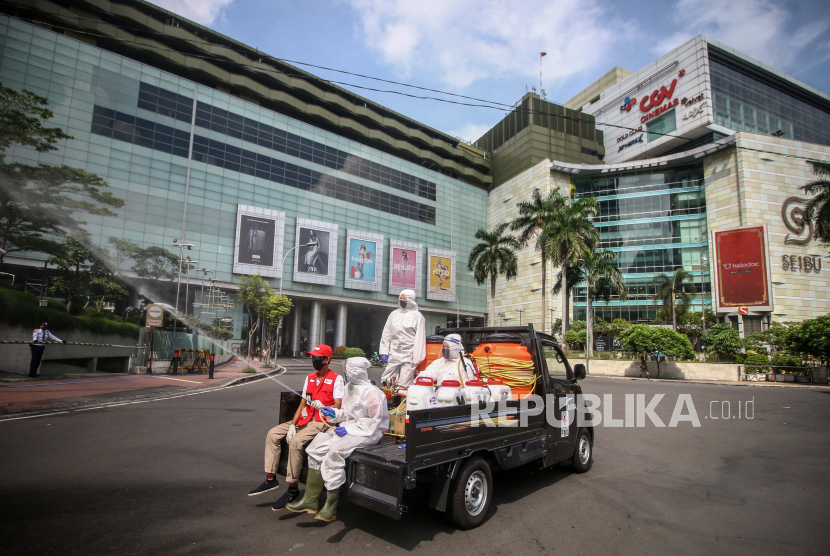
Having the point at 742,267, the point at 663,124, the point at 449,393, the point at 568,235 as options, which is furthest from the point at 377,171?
the point at 449,393

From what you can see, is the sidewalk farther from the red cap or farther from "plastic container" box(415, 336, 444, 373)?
"plastic container" box(415, 336, 444, 373)

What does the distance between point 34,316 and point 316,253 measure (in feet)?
102

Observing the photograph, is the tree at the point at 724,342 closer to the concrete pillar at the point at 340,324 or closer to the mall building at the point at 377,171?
the mall building at the point at 377,171

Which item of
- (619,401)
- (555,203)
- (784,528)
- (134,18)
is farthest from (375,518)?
(134,18)

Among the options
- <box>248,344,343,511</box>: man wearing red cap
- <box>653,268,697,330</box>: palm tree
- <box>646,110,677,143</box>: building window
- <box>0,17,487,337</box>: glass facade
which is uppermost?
<box>646,110,677,143</box>: building window

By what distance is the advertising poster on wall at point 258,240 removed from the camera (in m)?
43.0

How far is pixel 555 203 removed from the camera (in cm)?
3575

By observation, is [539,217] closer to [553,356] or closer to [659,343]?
[659,343]

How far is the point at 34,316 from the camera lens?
682 inches

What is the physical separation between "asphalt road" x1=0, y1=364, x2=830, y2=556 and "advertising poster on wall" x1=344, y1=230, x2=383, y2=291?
42368 mm

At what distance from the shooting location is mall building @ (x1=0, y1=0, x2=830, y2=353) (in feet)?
125

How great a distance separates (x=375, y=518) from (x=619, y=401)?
12489 mm

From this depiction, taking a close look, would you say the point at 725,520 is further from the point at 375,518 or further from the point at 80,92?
the point at 80,92

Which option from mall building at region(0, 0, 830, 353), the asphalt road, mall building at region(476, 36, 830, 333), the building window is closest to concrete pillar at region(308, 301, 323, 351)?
mall building at region(0, 0, 830, 353)
